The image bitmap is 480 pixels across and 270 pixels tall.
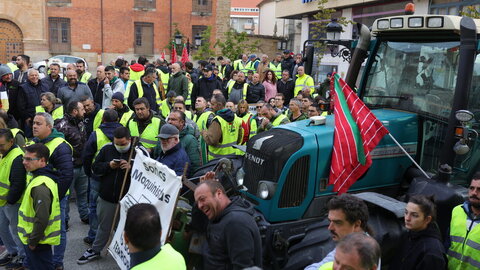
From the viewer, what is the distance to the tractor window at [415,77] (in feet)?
15.4

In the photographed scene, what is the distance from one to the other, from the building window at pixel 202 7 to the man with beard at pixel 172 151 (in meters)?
30.6

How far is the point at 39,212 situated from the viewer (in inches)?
178

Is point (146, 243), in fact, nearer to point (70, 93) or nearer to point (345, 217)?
point (345, 217)

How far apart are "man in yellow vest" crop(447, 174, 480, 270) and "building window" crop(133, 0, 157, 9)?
32.3 metres

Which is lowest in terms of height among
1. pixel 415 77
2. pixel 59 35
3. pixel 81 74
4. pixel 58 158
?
pixel 58 158

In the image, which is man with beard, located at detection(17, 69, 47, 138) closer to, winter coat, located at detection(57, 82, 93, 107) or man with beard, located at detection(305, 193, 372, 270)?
winter coat, located at detection(57, 82, 93, 107)

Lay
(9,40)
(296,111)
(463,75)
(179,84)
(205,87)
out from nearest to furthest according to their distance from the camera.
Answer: (463,75) < (296,111) < (179,84) < (205,87) < (9,40)

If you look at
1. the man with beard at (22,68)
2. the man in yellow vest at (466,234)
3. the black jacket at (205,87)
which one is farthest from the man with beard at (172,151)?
the black jacket at (205,87)

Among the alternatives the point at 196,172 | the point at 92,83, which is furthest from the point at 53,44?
the point at 196,172

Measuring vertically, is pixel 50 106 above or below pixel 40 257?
above

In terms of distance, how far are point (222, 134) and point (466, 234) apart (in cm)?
377

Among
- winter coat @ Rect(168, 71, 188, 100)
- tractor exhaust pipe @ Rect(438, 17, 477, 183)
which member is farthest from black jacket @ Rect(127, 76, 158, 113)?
tractor exhaust pipe @ Rect(438, 17, 477, 183)

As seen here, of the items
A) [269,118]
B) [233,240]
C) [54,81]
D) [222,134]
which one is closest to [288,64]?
[269,118]

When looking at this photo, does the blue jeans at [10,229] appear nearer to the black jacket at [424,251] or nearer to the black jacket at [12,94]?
the black jacket at [12,94]
